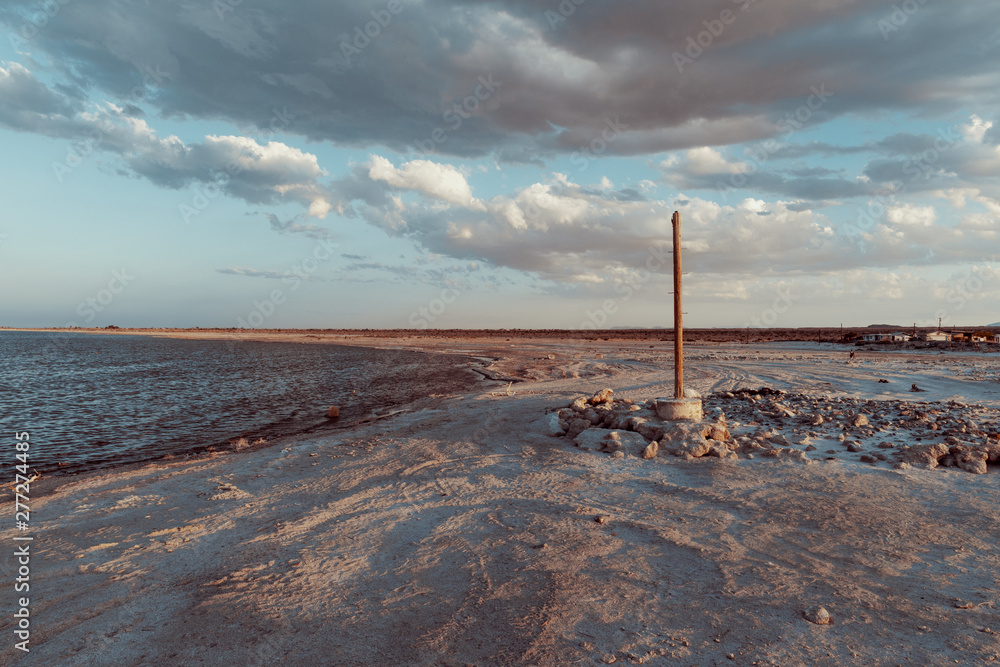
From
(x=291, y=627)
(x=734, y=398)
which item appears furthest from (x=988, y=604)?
(x=734, y=398)

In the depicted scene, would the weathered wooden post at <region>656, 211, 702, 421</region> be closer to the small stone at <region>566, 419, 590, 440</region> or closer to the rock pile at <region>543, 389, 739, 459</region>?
the rock pile at <region>543, 389, 739, 459</region>

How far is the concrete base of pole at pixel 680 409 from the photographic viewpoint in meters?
12.0

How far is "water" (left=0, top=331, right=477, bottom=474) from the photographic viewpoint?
46.6ft

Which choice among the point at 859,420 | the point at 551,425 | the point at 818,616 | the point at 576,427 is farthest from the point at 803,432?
the point at 818,616

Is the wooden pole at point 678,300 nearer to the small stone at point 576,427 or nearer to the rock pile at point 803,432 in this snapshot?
the rock pile at point 803,432

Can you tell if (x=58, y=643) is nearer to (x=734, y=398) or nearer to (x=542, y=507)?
(x=542, y=507)

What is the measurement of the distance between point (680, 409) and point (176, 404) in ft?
65.3

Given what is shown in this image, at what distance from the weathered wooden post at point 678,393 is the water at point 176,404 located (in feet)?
33.1

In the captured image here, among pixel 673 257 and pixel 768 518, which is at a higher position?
pixel 673 257

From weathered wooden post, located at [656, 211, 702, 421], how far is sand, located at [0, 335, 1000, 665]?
6.51 ft

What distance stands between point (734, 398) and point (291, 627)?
1537cm

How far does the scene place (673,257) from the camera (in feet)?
42.1

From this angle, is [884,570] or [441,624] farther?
[884,570]

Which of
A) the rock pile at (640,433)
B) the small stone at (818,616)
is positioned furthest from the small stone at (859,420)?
the small stone at (818,616)
